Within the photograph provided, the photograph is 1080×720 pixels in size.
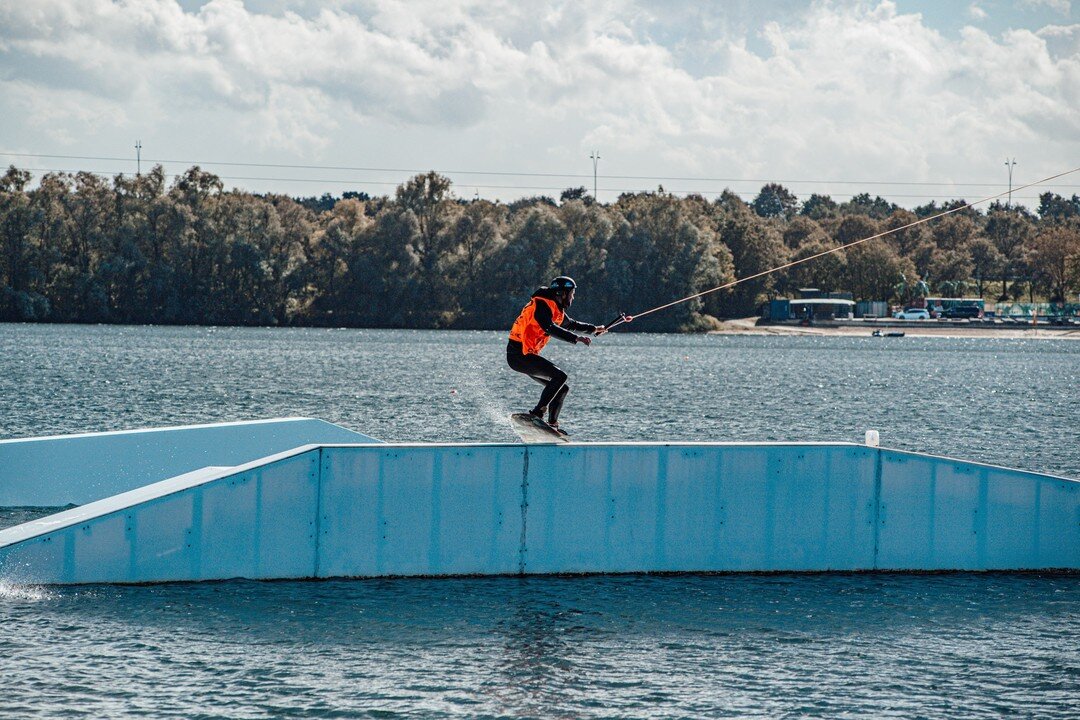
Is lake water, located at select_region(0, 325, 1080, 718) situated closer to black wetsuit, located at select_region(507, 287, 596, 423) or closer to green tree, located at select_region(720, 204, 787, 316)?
black wetsuit, located at select_region(507, 287, 596, 423)

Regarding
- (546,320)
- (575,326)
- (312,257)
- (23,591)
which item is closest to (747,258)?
(312,257)

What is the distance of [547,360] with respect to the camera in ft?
54.7

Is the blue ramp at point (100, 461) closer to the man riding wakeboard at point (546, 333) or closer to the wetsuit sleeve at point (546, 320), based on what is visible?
the man riding wakeboard at point (546, 333)

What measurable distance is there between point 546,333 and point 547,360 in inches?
13.2

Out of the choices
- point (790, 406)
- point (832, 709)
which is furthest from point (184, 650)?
point (790, 406)

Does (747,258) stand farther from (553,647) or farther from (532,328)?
(553,647)

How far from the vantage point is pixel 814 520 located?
706 inches

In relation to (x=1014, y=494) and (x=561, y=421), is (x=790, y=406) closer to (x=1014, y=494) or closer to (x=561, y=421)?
(x=561, y=421)

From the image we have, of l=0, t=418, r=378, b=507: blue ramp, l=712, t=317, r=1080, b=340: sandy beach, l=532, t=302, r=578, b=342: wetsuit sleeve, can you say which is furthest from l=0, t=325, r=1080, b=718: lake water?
l=712, t=317, r=1080, b=340: sandy beach

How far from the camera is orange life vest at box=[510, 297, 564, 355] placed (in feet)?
54.1

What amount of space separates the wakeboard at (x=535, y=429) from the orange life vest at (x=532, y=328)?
943mm

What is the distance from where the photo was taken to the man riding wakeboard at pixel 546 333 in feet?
54.0

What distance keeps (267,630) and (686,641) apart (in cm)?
460

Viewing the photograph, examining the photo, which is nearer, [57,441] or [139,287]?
[57,441]
